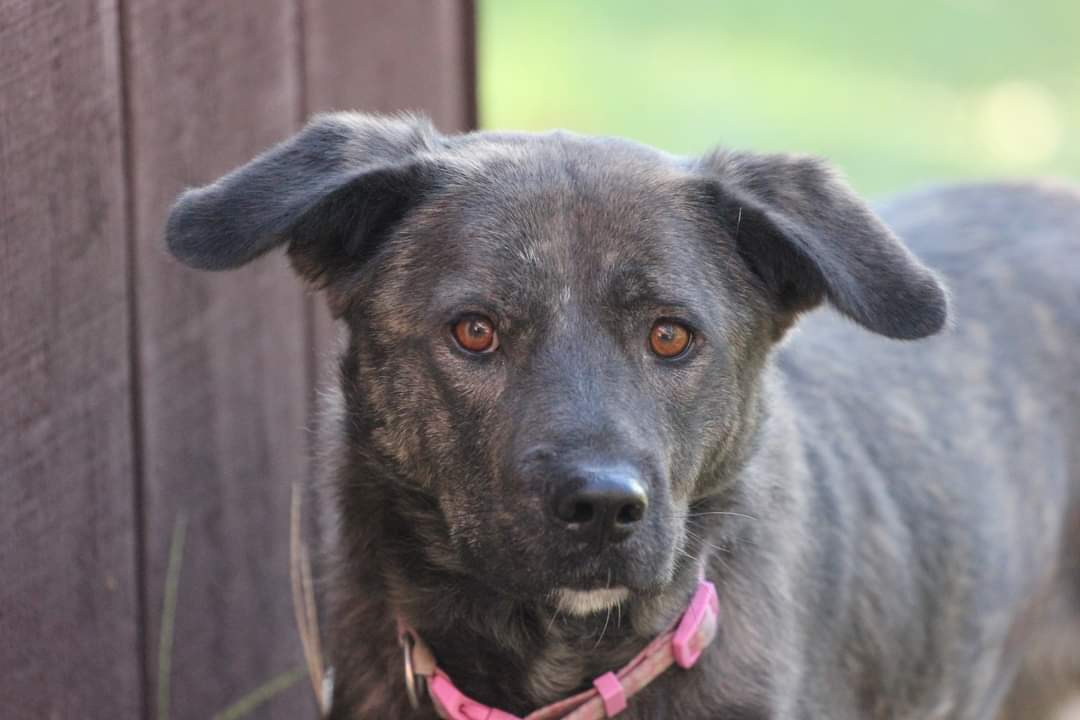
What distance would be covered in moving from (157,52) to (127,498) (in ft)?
3.40

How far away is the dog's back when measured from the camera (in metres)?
4.07

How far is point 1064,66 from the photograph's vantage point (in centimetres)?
1201

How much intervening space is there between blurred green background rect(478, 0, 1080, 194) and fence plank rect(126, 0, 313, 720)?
4.85 metres

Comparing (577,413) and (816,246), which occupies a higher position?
(816,246)

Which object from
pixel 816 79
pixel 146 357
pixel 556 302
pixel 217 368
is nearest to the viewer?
pixel 556 302

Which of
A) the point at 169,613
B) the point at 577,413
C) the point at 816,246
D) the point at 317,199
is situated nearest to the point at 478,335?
the point at 577,413

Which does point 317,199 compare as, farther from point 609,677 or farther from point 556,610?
point 609,677

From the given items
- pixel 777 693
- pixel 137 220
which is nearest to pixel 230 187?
pixel 137 220

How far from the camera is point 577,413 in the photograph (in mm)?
3051

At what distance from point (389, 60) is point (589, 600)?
6.73ft

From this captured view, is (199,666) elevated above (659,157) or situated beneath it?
situated beneath

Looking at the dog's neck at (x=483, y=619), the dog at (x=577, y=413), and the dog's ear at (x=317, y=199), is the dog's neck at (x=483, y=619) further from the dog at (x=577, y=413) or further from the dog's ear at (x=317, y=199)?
the dog's ear at (x=317, y=199)

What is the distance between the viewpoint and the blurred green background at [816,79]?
9805 millimetres

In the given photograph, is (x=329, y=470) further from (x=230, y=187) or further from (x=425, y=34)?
(x=425, y=34)
